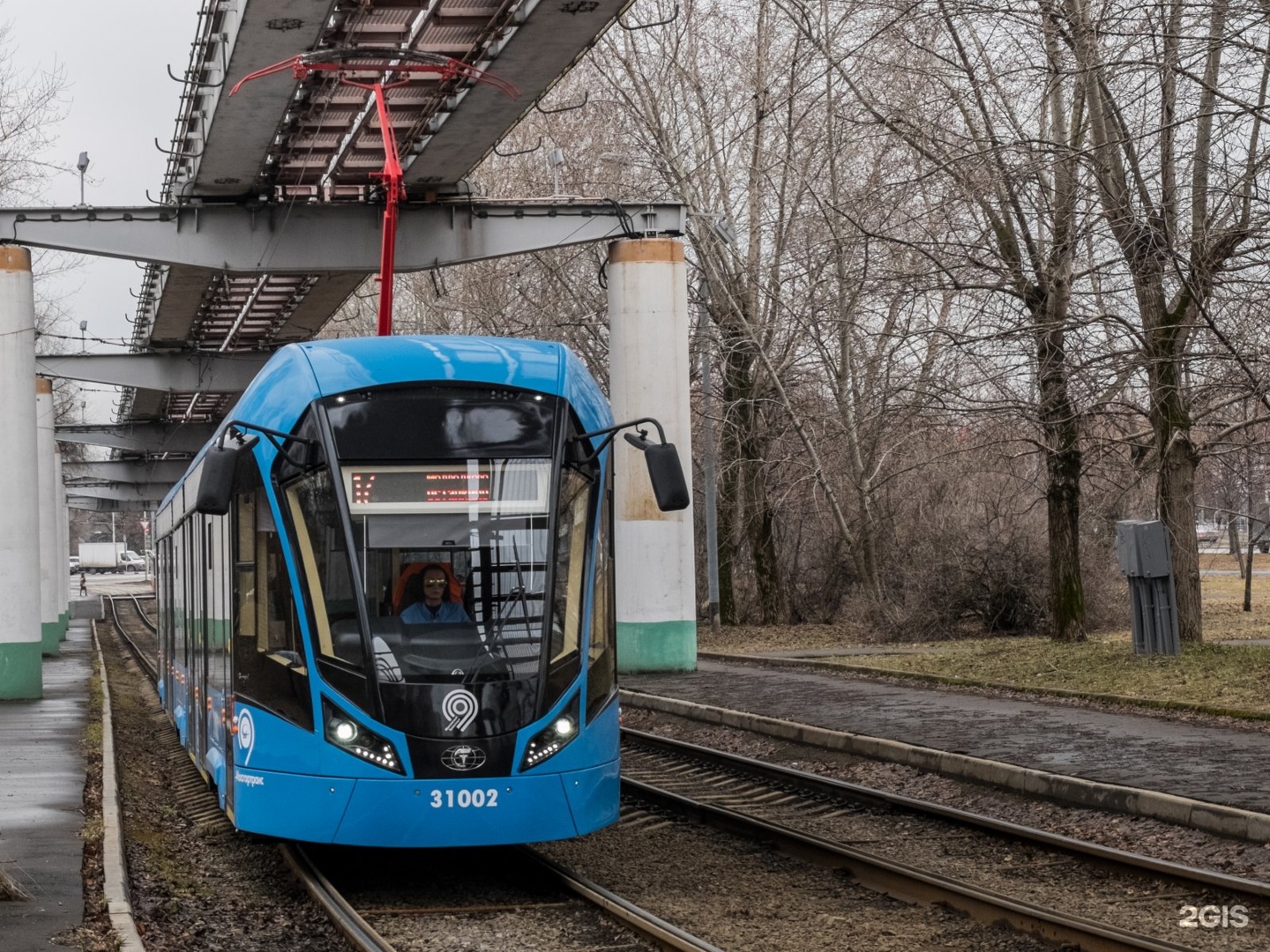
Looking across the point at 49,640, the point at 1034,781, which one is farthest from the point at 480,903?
the point at 49,640

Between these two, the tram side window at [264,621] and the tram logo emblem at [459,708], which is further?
the tram side window at [264,621]

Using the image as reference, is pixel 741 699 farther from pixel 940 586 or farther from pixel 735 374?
pixel 735 374

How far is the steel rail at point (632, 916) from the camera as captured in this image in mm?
7828

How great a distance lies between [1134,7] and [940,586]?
18.1 m

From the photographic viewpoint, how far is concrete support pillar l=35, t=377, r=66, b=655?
37000mm

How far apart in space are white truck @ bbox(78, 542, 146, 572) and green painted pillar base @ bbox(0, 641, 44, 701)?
123 meters

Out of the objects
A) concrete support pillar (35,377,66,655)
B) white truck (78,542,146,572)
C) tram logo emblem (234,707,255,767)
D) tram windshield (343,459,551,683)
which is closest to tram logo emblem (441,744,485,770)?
tram windshield (343,459,551,683)

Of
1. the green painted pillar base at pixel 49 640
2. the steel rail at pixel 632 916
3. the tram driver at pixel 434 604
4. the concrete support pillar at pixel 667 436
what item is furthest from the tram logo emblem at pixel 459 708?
the green painted pillar base at pixel 49 640

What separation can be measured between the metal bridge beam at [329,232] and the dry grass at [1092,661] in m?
7.60

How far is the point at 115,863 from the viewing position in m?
9.74

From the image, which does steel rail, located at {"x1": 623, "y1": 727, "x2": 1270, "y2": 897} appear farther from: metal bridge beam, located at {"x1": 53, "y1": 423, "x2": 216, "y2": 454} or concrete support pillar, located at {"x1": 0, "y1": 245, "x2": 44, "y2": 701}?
metal bridge beam, located at {"x1": 53, "y1": 423, "x2": 216, "y2": 454}

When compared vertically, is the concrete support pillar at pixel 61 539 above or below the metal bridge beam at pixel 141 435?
below

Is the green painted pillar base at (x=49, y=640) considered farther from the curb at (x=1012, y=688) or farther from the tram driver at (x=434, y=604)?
the tram driver at (x=434, y=604)

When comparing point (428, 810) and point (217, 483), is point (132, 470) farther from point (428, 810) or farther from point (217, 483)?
point (428, 810)
